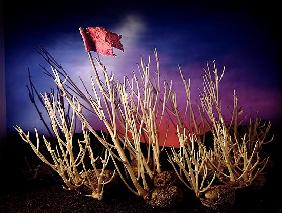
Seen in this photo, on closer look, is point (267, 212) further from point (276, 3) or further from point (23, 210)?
point (276, 3)

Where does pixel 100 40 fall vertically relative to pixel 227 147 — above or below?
above

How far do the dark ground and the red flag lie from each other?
1.50 meters

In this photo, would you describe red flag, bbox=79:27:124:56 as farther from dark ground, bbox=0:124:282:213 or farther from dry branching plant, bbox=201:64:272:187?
dark ground, bbox=0:124:282:213

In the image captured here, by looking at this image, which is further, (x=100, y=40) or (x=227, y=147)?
(x=227, y=147)

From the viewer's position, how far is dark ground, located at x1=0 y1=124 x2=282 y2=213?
3549mm

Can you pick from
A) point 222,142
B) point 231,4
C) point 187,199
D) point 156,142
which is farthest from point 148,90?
point 231,4

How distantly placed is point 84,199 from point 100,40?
1.63 meters

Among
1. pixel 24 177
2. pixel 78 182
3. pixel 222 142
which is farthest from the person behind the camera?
pixel 24 177

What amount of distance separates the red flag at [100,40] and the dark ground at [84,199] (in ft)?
4.93

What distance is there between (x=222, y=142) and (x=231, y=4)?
1.94 metres

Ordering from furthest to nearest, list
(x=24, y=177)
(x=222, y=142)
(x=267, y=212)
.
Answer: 1. (x=24, y=177)
2. (x=222, y=142)
3. (x=267, y=212)

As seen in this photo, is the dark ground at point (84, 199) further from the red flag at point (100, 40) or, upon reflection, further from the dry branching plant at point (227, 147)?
the red flag at point (100, 40)

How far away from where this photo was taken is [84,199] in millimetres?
3771

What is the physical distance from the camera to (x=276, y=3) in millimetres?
4707
